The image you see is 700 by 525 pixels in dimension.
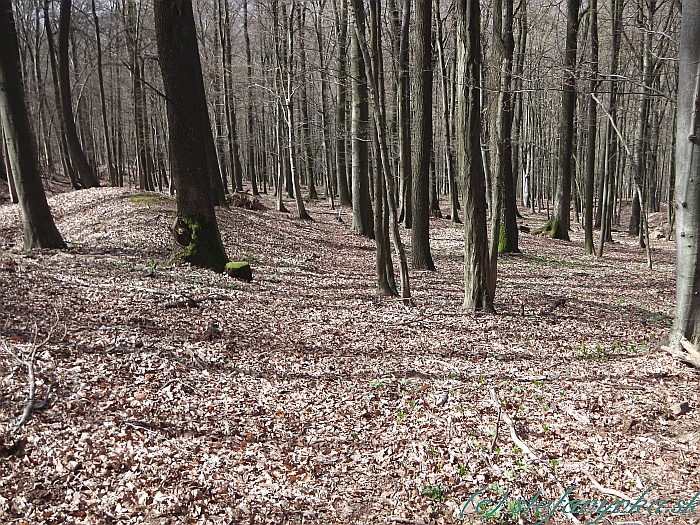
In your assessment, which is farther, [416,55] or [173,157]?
[416,55]

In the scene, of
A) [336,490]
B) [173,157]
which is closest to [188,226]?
[173,157]

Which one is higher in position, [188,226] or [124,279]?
[188,226]

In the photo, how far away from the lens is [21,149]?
30.4 ft

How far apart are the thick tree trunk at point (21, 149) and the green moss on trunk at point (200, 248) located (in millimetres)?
2435

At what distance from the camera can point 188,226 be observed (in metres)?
9.73

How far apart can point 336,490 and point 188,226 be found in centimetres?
682

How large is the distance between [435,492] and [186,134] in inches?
309

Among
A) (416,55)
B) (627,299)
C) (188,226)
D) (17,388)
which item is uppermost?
(416,55)

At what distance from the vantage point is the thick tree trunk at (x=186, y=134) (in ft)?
30.5

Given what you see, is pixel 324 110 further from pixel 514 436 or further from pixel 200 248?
pixel 514 436

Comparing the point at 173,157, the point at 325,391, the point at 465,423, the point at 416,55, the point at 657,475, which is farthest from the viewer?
the point at 416,55

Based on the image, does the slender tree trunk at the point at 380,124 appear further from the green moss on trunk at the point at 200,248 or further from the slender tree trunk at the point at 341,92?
the slender tree trunk at the point at 341,92

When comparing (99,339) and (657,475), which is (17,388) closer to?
(99,339)

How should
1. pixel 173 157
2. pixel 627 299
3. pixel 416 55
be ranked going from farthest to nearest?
pixel 416 55
pixel 627 299
pixel 173 157
